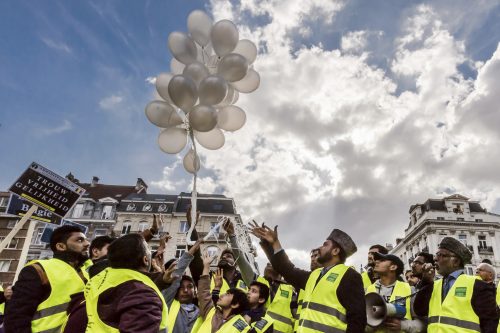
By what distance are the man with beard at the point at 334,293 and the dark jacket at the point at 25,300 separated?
222cm

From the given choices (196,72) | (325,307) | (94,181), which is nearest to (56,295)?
(325,307)

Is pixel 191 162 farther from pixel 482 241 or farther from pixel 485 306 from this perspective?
pixel 482 241

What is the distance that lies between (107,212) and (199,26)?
1513 inches

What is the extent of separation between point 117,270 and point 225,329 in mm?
2265

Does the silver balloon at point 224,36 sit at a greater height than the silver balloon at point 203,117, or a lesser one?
greater

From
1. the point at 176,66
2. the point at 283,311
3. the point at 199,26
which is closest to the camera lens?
the point at 283,311

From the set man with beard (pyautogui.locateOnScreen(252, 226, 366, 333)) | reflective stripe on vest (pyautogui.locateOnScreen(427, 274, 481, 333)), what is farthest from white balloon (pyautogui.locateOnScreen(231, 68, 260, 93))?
reflective stripe on vest (pyautogui.locateOnScreen(427, 274, 481, 333))

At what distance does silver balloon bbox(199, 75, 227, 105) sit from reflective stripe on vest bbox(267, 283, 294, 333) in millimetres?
3190

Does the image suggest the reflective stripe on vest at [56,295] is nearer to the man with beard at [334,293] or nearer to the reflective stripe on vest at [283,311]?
the man with beard at [334,293]

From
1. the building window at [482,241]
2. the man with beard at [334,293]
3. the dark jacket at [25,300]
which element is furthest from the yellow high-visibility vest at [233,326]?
the building window at [482,241]

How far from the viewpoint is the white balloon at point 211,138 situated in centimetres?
668

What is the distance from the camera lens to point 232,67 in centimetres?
639

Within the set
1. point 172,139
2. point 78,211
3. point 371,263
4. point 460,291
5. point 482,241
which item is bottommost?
point 460,291

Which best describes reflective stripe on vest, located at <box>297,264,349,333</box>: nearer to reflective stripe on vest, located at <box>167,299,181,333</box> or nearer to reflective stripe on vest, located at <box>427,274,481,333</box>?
reflective stripe on vest, located at <box>427,274,481,333</box>
